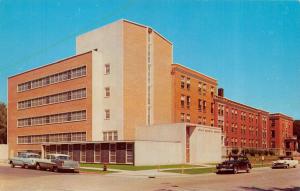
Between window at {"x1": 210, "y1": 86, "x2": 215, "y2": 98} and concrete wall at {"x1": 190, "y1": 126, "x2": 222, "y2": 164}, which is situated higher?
window at {"x1": 210, "y1": 86, "x2": 215, "y2": 98}

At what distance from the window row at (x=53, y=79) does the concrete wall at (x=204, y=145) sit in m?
17.4

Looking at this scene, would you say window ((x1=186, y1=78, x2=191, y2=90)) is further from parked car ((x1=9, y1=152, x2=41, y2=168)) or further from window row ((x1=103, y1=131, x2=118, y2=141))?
parked car ((x1=9, y1=152, x2=41, y2=168))

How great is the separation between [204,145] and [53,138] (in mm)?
22534

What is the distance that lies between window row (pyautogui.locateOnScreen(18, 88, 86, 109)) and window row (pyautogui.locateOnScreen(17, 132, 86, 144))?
497cm

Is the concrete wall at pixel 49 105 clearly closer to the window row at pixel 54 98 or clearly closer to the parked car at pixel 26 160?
the window row at pixel 54 98

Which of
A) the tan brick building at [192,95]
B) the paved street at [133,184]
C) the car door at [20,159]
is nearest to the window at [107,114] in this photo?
the tan brick building at [192,95]

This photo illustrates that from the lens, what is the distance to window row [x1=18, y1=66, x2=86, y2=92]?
5703 centimetres

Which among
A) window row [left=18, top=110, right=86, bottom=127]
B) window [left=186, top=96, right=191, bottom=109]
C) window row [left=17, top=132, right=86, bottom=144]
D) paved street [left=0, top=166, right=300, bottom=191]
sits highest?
window [left=186, top=96, right=191, bottom=109]

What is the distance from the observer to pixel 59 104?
197 ft

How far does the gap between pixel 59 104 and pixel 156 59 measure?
51.3 ft

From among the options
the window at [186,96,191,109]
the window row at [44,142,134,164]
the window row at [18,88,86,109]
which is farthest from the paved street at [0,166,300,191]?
the window at [186,96,191,109]

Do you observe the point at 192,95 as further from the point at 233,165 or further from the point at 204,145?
the point at 233,165

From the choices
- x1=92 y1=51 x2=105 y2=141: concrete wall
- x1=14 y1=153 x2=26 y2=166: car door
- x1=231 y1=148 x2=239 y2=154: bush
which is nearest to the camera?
x1=14 y1=153 x2=26 y2=166: car door

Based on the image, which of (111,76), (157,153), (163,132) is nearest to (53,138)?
(111,76)
